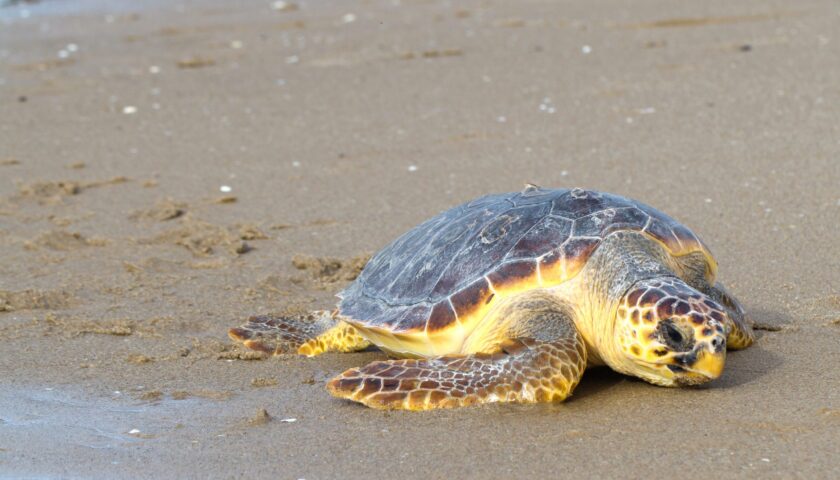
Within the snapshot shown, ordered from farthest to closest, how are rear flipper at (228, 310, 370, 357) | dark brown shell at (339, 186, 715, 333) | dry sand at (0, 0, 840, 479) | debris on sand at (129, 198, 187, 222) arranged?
debris on sand at (129, 198, 187, 222) → rear flipper at (228, 310, 370, 357) → dark brown shell at (339, 186, 715, 333) → dry sand at (0, 0, 840, 479)

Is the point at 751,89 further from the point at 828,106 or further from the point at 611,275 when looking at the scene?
the point at 611,275

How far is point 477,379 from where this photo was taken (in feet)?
10.7

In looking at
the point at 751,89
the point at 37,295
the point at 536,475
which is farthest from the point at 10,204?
the point at 751,89

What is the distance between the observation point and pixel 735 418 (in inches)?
118

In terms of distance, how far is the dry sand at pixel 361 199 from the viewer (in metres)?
2.98

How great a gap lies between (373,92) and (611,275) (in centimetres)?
497

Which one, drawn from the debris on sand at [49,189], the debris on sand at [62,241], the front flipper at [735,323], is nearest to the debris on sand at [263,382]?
the front flipper at [735,323]

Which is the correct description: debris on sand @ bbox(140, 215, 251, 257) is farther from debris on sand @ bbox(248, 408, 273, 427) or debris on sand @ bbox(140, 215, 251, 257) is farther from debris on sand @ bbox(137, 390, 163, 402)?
debris on sand @ bbox(248, 408, 273, 427)

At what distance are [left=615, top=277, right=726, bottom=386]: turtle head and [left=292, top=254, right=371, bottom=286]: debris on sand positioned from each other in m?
1.93

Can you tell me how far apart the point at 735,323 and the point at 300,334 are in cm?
161

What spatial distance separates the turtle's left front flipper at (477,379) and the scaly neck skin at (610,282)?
0.25 feet

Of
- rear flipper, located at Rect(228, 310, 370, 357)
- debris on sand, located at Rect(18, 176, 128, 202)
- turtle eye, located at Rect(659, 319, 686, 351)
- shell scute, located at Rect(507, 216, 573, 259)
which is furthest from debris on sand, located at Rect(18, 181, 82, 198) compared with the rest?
turtle eye, located at Rect(659, 319, 686, 351)

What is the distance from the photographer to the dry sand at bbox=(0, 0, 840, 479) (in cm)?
298

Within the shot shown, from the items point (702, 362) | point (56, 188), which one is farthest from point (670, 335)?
point (56, 188)
